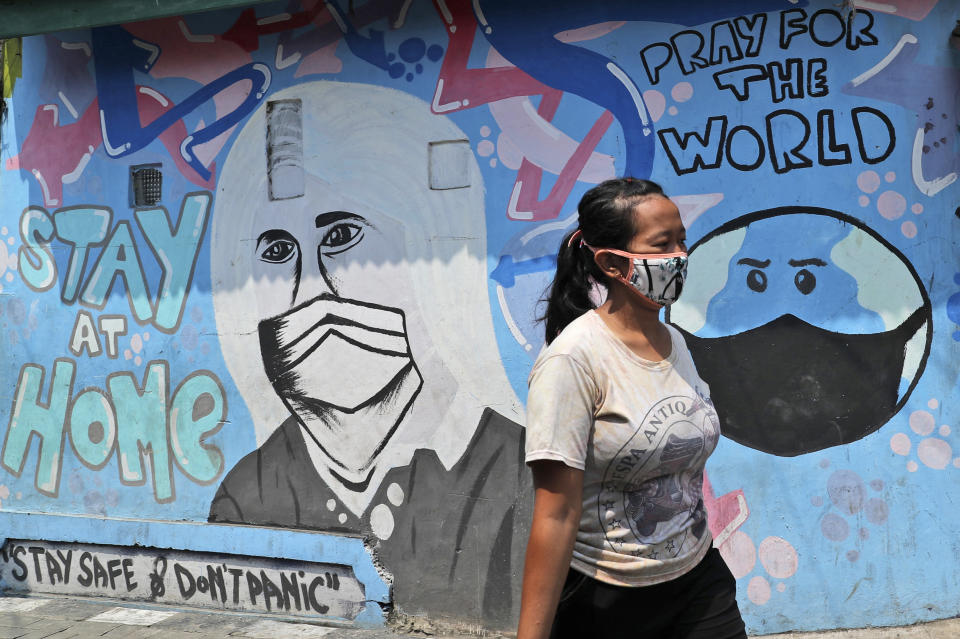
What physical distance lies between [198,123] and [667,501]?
3944mm

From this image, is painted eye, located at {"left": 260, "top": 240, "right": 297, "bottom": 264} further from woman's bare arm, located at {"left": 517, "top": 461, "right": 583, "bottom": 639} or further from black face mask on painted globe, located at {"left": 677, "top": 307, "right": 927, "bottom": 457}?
woman's bare arm, located at {"left": 517, "top": 461, "right": 583, "bottom": 639}

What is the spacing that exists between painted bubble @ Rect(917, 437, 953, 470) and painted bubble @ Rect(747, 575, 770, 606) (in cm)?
85

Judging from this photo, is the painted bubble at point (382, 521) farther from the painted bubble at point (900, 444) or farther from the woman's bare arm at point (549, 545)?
the woman's bare arm at point (549, 545)

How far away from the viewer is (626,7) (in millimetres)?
4516

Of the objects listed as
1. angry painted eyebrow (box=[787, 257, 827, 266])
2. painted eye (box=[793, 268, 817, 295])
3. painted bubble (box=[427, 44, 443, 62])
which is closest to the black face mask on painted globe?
painted eye (box=[793, 268, 817, 295])

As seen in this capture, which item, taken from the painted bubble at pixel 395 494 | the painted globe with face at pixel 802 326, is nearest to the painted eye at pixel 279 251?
the painted bubble at pixel 395 494

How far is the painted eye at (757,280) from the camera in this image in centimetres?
433

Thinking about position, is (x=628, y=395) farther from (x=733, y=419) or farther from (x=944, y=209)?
(x=944, y=209)

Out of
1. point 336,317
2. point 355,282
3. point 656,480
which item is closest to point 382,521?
point 336,317

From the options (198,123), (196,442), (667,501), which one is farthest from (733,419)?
(198,123)

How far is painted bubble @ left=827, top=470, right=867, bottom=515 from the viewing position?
421cm

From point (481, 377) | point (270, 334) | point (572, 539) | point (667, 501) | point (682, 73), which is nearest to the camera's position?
point (572, 539)

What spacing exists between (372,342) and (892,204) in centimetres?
249

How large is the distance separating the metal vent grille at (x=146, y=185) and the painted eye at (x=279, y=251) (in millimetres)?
770
